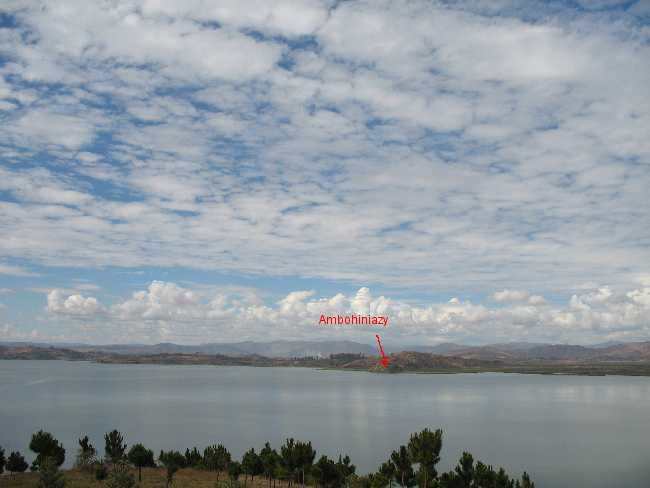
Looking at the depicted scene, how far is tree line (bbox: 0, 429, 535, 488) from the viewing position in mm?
57594

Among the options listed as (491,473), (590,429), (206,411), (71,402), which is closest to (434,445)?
(491,473)

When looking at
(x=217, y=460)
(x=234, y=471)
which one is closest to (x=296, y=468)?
(x=234, y=471)

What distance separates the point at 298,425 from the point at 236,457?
43.5 metres

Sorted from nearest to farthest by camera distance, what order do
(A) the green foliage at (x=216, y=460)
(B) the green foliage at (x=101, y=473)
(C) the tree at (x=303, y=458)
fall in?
(C) the tree at (x=303, y=458) < (B) the green foliage at (x=101, y=473) < (A) the green foliage at (x=216, y=460)

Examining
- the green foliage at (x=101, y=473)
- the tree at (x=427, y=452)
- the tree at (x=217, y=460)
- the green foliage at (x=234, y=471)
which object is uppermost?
the tree at (x=427, y=452)

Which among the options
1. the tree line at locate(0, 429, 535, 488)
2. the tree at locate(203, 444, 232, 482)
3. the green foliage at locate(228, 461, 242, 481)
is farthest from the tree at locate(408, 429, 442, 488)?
the tree at locate(203, 444, 232, 482)

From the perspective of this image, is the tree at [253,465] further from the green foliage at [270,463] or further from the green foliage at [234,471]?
the green foliage at [234,471]

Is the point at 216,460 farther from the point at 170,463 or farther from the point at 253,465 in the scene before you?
the point at 170,463

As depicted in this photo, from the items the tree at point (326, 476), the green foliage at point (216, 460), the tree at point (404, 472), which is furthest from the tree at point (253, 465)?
the tree at point (404, 472)

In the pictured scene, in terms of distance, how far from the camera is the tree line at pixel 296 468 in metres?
57.6

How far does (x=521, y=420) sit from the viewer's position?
153375mm

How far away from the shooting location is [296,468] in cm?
6775

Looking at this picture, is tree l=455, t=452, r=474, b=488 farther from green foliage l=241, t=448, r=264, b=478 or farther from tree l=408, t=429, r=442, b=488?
green foliage l=241, t=448, r=264, b=478

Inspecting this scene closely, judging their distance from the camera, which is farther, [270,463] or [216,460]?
[216,460]
